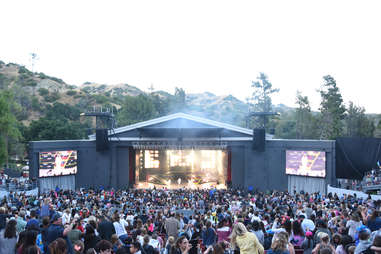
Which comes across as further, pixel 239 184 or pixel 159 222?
pixel 239 184

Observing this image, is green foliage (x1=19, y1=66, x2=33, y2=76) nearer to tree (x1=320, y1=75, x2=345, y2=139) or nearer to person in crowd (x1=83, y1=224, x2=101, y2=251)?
tree (x1=320, y1=75, x2=345, y2=139)

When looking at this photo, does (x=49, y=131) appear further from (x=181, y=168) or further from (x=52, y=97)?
(x=52, y=97)

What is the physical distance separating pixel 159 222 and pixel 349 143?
19.3 meters

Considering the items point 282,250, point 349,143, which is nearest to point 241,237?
point 282,250

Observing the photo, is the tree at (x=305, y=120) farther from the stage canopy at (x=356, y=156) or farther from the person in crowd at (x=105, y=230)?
the person in crowd at (x=105, y=230)

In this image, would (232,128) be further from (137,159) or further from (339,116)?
(339,116)

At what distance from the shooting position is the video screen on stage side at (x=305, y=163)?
25.2 m

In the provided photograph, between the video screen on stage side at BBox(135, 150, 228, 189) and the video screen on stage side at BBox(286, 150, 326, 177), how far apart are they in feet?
20.8

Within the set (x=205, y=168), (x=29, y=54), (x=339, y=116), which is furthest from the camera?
(x=29, y=54)

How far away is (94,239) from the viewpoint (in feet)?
20.4

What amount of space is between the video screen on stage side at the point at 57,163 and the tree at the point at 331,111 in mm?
32421

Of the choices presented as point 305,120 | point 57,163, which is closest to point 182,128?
point 57,163

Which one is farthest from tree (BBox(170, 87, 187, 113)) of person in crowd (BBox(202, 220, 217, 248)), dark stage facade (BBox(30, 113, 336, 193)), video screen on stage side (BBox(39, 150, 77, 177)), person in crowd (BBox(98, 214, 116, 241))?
person in crowd (BBox(98, 214, 116, 241))

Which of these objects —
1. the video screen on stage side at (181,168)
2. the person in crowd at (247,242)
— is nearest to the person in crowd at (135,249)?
the person in crowd at (247,242)
